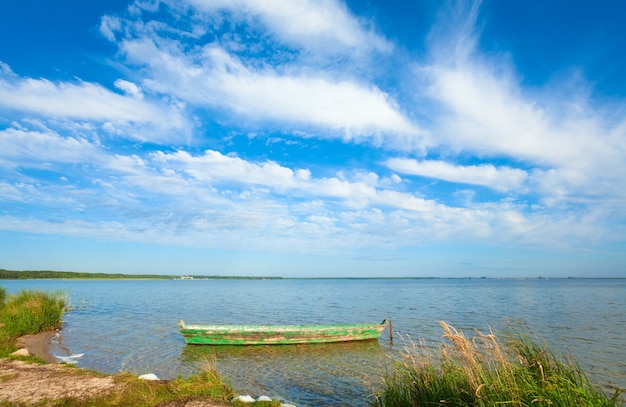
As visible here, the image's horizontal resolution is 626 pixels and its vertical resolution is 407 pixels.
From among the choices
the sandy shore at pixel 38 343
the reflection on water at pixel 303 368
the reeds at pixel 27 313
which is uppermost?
the reeds at pixel 27 313

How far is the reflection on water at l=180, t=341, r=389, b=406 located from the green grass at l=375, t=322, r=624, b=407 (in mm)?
4563

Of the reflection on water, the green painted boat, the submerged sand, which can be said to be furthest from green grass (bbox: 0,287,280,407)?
the green painted boat

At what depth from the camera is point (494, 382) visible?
553 cm

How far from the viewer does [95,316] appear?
106ft

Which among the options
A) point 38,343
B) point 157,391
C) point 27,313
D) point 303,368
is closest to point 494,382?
point 157,391

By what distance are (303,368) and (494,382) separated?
1107 cm

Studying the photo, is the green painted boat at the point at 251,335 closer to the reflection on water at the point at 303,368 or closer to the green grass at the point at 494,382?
the reflection on water at the point at 303,368

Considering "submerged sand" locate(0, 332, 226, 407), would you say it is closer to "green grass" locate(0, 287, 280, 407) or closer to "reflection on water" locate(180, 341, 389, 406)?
"green grass" locate(0, 287, 280, 407)

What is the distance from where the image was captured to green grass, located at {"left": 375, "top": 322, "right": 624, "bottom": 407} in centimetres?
513

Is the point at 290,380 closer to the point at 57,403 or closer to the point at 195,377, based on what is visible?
the point at 195,377

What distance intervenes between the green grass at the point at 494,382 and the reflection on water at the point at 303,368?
180 inches

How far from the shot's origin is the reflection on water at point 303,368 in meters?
12.1

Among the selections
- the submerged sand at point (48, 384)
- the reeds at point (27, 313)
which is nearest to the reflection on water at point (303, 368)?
the submerged sand at point (48, 384)

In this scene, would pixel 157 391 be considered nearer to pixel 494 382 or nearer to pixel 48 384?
pixel 48 384
